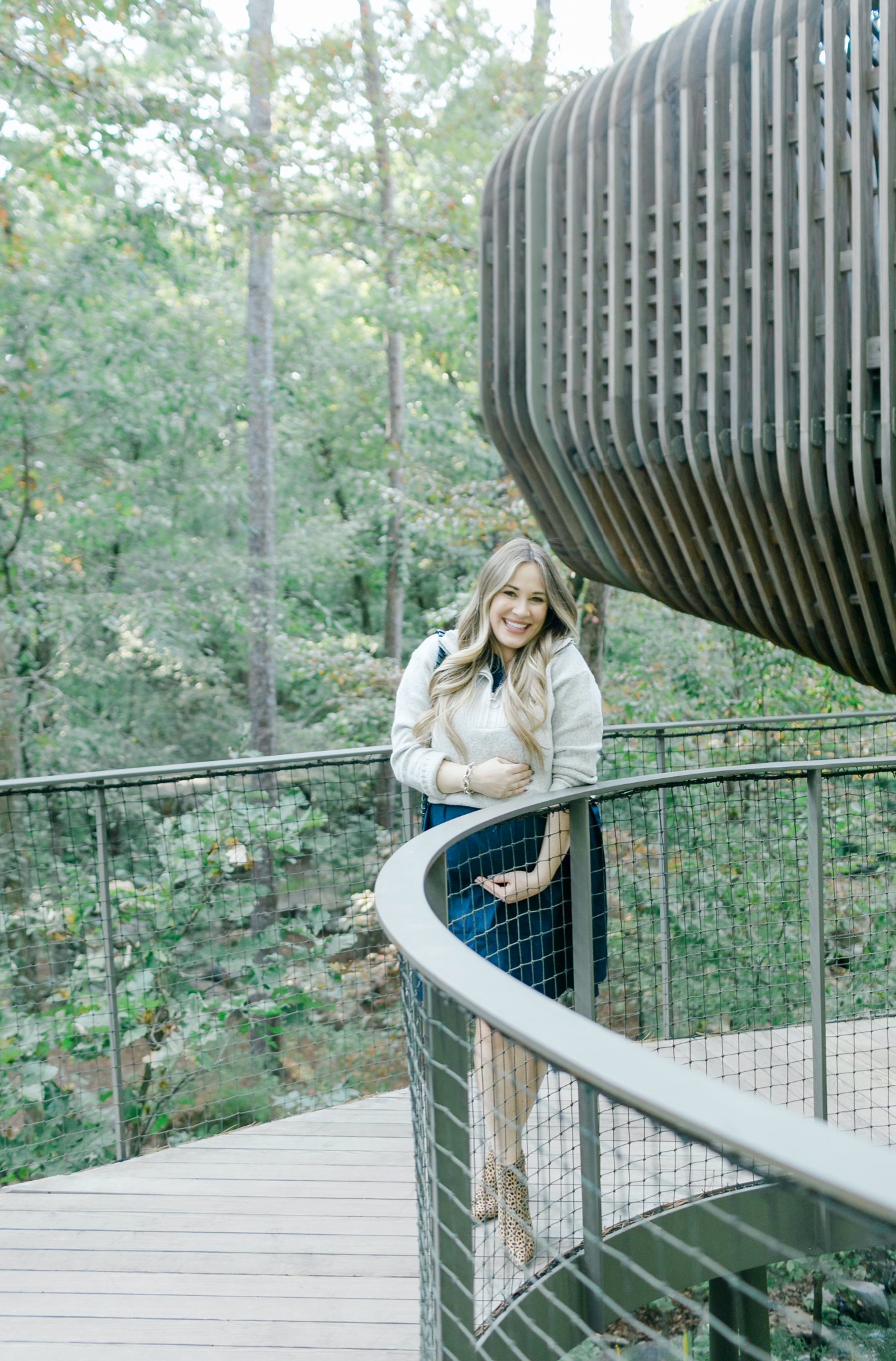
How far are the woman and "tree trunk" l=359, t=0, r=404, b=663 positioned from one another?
7.66 meters

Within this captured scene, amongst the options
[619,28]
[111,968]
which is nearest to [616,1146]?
[111,968]

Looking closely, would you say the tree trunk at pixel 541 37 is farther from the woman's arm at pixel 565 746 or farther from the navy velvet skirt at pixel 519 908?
the navy velvet skirt at pixel 519 908

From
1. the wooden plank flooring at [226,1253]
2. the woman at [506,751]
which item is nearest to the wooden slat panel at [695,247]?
the woman at [506,751]

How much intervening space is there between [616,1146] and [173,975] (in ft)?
18.1

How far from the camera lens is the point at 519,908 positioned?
2828 mm

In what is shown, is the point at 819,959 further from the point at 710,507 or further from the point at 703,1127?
the point at 703,1127

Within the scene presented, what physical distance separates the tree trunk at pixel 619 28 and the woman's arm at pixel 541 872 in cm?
1180

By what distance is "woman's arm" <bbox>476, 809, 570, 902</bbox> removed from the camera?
271 centimetres

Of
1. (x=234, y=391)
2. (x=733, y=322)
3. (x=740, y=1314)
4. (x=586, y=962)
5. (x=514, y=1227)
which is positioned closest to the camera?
(x=514, y=1227)

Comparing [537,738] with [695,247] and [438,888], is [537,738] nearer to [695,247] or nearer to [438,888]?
[438,888]

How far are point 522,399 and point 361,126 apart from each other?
805cm

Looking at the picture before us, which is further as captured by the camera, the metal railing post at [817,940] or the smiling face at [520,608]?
the metal railing post at [817,940]

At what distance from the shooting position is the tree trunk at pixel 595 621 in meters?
9.88

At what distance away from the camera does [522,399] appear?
18.4 feet
